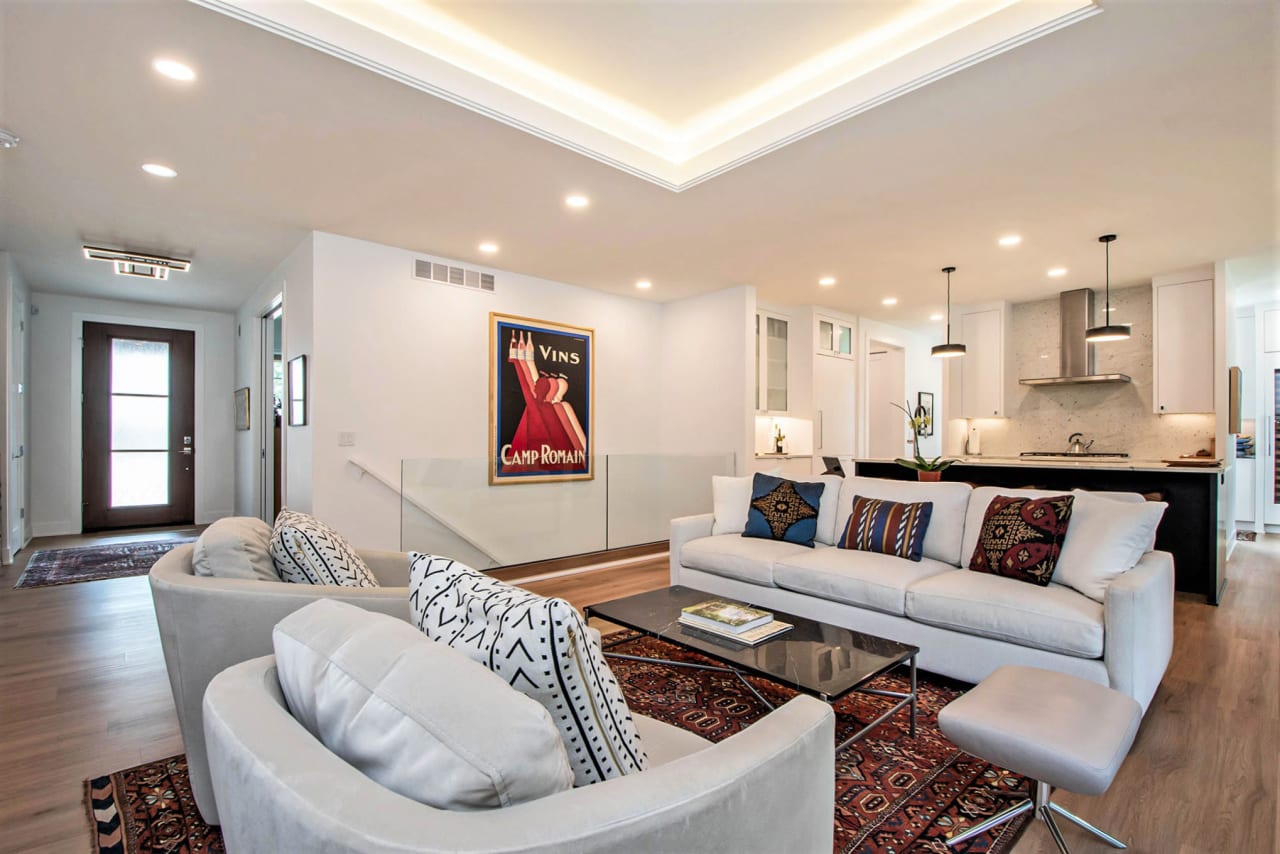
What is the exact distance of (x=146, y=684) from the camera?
284 cm

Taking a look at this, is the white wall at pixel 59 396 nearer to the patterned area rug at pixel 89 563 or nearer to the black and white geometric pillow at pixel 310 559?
the patterned area rug at pixel 89 563

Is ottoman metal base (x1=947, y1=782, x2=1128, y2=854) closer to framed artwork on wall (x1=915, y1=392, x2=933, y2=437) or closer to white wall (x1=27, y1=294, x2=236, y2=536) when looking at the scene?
framed artwork on wall (x1=915, y1=392, x2=933, y2=437)

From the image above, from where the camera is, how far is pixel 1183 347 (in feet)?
18.6

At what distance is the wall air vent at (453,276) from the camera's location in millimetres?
5008

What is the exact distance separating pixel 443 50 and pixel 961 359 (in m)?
6.51

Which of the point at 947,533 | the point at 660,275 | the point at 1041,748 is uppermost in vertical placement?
the point at 660,275

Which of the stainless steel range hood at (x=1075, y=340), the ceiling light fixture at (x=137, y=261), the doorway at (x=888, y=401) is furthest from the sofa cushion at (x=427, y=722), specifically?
the doorway at (x=888, y=401)

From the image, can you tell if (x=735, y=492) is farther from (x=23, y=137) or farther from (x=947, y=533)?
(x=23, y=137)

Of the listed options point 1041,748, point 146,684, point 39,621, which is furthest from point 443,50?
point 39,621

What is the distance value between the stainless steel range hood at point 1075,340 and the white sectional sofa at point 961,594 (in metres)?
3.88

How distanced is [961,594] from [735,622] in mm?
1049

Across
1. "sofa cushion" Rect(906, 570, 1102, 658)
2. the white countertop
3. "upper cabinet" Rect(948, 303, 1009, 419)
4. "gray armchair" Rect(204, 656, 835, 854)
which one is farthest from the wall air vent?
"upper cabinet" Rect(948, 303, 1009, 419)

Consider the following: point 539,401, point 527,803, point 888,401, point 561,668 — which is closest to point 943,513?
point 561,668

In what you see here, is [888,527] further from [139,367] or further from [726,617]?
[139,367]
